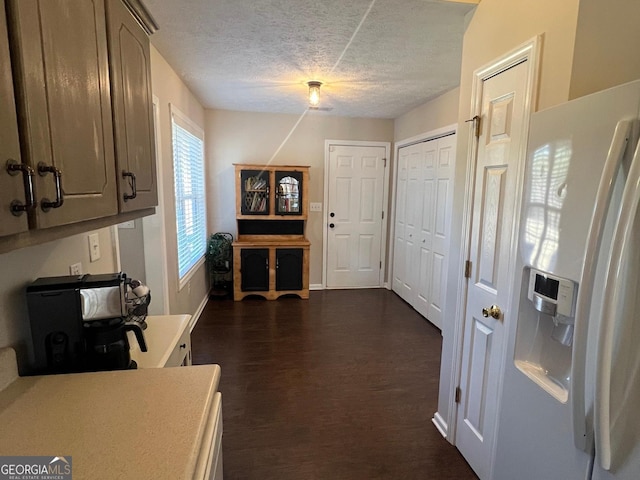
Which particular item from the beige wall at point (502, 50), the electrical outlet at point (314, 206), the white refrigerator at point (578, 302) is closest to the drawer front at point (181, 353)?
the white refrigerator at point (578, 302)

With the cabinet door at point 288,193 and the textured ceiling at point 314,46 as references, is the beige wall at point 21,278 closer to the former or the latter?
the textured ceiling at point 314,46

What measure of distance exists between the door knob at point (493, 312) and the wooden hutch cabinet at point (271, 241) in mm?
3003

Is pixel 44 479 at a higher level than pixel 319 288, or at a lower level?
higher

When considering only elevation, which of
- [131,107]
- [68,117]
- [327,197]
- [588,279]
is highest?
[131,107]

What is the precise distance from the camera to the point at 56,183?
0.81 meters

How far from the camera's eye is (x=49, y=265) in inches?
50.2

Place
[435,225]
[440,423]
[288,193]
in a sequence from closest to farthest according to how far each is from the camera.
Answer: [440,423] → [435,225] → [288,193]

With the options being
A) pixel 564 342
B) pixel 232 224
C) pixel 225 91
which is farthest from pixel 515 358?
pixel 232 224

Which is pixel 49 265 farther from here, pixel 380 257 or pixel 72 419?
pixel 380 257

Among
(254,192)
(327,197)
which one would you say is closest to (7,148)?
(254,192)

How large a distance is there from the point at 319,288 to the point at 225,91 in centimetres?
289

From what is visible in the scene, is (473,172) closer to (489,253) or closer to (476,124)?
(476,124)

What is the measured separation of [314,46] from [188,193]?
6.75 ft

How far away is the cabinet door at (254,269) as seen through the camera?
4359 mm
